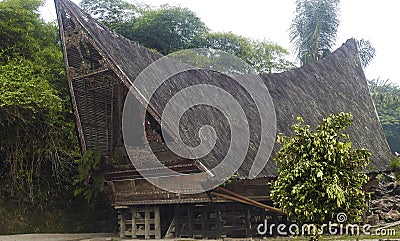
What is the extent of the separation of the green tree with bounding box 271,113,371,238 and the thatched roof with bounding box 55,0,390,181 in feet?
7.24

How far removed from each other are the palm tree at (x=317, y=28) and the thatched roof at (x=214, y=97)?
925 cm

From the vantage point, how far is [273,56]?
27719mm

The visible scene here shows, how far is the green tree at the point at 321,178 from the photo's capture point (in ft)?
17.5

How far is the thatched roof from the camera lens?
8.28 m

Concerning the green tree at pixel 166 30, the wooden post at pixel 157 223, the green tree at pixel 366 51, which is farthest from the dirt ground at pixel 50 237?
the green tree at pixel 366 51

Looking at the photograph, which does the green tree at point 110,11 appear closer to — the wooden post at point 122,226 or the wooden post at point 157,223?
Result: the wooden post at point 122,226

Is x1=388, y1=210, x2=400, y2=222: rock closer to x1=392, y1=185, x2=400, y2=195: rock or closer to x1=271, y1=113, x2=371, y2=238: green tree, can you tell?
x1=392, y1=185, x2=400, y2=195: rock

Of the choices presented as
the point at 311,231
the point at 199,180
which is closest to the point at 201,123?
the point at 199,180

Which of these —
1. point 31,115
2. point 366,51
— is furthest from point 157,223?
point 366,51

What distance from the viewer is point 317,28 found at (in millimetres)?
22531

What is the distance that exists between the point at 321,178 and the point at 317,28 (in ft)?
61.3

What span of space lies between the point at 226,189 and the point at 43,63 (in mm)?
7121


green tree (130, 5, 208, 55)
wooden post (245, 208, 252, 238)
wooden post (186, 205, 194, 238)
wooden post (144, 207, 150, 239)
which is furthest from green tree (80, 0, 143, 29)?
wooden post (245, 208, 252, 238)

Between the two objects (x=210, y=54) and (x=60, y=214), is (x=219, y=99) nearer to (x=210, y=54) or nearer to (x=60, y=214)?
(x=60, y=214)
